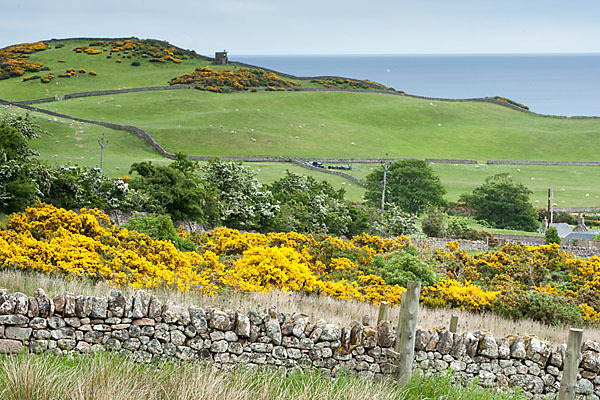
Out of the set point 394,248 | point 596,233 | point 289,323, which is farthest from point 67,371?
point 596,233

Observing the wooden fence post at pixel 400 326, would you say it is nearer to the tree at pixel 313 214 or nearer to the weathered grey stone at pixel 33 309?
the weathered grey stone at pixel 33 309

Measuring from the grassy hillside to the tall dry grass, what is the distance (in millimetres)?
57339

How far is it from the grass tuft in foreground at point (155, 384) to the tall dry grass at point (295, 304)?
2130 mm

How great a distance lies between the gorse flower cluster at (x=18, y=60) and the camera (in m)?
113

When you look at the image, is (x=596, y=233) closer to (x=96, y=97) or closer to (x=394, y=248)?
(x=394, y=248)

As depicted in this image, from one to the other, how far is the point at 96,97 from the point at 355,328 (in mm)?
93572

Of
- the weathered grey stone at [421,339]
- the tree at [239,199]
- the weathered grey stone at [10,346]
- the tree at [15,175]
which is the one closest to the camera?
the weathered grey stone at [10,346]

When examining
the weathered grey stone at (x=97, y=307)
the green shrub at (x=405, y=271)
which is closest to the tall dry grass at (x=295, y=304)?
the weathered grey stone at (x=97, y=307)

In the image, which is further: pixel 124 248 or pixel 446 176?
pixel 446 176

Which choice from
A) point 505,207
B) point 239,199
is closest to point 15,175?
point 239,199

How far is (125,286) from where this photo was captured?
1448cm

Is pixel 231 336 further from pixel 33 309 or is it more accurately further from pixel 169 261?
pixel 169 261

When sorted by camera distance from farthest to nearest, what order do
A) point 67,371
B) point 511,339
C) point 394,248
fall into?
1. point 394,248
2. point 511,339
3. point 67,371

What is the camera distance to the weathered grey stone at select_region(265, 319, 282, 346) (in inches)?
431
